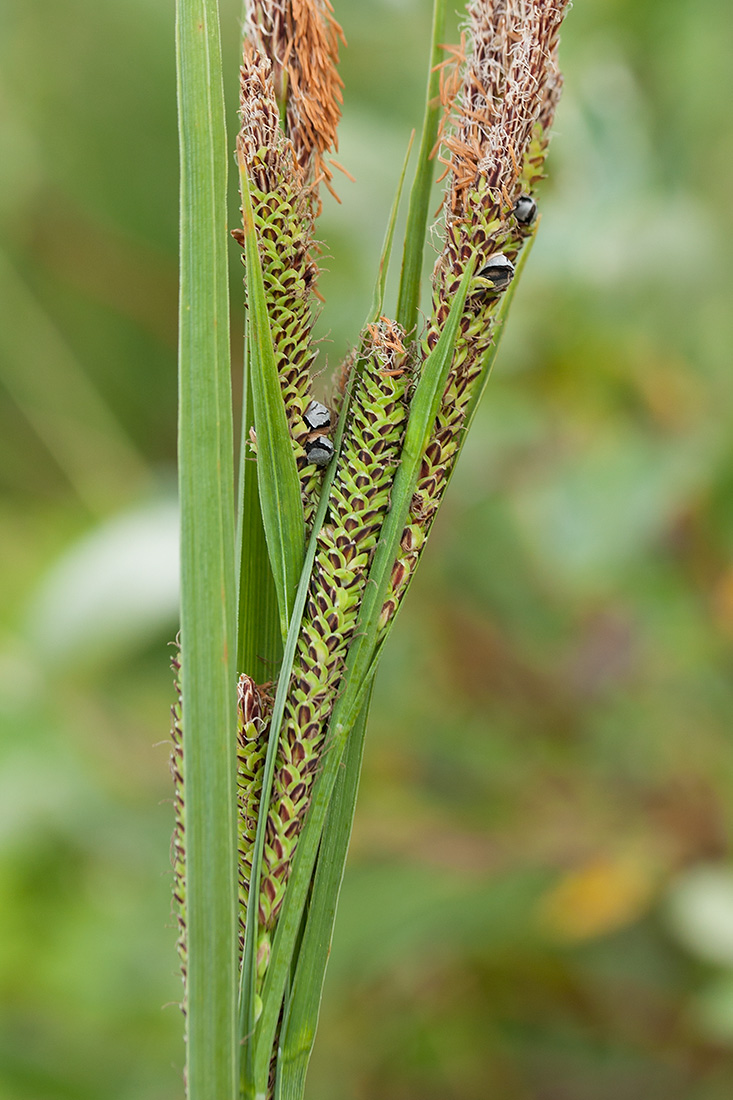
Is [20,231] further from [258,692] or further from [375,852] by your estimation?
[258,692]

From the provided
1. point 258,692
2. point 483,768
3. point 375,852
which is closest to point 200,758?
point 258,692

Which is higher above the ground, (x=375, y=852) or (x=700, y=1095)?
(x=375, y=852)

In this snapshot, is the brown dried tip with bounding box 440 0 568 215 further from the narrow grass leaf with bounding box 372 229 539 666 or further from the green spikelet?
the green spikelet

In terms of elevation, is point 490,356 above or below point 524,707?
below

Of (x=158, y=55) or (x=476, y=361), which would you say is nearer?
(x=476, y=361)

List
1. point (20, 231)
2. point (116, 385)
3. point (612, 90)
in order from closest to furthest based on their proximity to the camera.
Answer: point (612, 90) < point (20, 231) < point (116, 385)

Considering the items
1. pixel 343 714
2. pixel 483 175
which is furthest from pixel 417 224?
pixel 343 714

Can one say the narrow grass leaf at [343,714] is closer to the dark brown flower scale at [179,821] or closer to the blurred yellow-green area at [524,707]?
the dark brown flower scale at [179,821]

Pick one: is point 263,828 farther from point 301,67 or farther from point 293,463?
point 301,67
